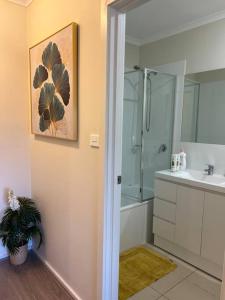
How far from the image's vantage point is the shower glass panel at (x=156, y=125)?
9.19 ft

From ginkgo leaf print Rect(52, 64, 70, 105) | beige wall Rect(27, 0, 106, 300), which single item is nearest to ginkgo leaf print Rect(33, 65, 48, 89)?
ginkgo leaf print Rect(52, 64, 70, 105)

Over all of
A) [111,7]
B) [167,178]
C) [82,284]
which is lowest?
[82,284]

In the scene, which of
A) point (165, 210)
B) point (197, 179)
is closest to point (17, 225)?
point (165, 210)

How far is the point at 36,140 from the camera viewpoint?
2217 millimetres

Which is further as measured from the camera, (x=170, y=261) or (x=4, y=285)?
(x=170, y=261)

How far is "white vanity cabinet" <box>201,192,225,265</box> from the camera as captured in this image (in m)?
1.93

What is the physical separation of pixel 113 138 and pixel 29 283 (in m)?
1.51

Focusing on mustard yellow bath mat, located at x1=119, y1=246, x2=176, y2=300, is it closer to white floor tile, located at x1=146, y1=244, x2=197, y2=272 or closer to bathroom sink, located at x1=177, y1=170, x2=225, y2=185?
white floor tile, located at x1=146, y1=244, x2=197, y2=272

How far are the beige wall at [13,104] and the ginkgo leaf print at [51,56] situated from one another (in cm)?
50

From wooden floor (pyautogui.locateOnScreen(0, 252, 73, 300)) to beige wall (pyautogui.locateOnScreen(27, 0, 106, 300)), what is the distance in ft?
0.32

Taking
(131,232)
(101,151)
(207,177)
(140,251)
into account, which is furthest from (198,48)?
(140,251)

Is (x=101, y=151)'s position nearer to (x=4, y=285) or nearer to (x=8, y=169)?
(x=8, y=169)

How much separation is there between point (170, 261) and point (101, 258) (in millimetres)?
1105

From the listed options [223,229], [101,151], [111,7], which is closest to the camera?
[111,7]
